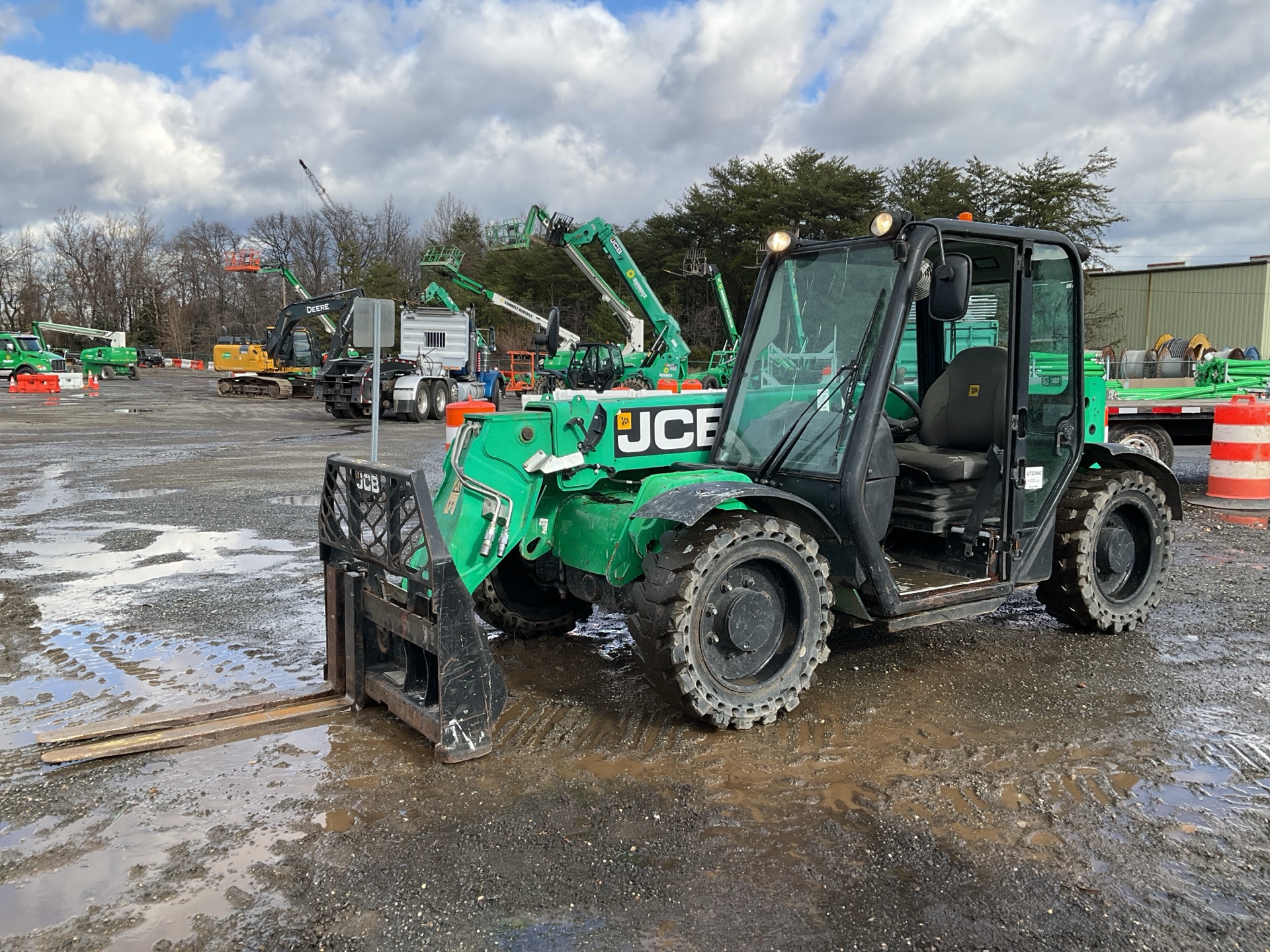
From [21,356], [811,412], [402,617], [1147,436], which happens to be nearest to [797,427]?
[811,412]

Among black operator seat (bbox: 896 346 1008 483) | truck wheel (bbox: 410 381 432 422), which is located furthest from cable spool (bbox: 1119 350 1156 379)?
truck wheel (bbox: 410 381 432 422)

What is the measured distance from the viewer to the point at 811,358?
484 cm

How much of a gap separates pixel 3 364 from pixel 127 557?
1494 inches

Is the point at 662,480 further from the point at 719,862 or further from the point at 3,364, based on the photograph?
the point at 3,364

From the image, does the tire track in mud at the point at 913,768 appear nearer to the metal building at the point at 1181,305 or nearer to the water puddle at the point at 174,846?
the water puddle at the point at 174,846


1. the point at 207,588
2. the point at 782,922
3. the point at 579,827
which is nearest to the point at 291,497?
the point at 207,588

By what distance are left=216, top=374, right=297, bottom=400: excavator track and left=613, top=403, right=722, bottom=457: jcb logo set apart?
33329 millimetres

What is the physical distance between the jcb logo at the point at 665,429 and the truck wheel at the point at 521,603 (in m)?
1.05

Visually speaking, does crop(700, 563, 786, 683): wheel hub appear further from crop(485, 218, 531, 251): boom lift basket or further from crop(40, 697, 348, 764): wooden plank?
crop(485, 218, 531, 251): boom lift basket

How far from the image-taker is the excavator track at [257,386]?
35844 mm

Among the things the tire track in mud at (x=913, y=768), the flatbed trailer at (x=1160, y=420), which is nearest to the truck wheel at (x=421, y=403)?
the flatbed trailer at (x=1160, y=420)

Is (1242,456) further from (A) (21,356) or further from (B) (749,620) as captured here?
(A) (21,356)

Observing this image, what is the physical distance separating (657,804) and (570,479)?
70.2 inches

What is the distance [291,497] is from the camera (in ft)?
37.7
